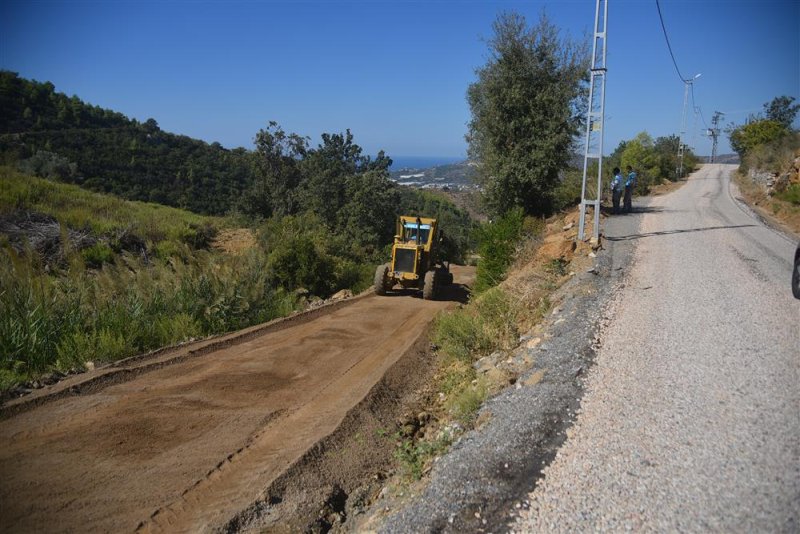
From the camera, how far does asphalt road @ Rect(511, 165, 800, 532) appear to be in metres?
3.46

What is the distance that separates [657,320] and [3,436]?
8.57m

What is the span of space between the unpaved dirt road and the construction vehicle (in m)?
6.16

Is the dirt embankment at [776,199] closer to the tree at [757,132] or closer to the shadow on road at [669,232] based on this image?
the shadow on road at [669,232]

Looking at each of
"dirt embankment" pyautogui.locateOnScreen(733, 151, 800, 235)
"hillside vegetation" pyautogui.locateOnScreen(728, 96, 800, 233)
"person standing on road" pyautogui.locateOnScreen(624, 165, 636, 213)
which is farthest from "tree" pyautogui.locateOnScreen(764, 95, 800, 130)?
"person standing on road" pyautogui.locateOnScreen(624, 165, 636, 213)

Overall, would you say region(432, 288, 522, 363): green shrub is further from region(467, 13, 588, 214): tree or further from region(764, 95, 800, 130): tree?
region(764, 95, 800, 130): tree

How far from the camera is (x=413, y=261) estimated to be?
16.3 m

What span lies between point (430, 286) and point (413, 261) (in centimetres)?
116

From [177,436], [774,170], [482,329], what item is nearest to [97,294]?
[177,436]

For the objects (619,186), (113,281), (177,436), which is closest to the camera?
(177,436)

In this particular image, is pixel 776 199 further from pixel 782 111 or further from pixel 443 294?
pixel 782 111

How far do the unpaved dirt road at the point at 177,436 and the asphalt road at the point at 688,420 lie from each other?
128 inches

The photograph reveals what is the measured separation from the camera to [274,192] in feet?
133

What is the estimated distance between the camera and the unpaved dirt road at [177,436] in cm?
489

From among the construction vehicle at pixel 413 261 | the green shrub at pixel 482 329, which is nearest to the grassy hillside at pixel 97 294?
the construction vehicle at pixel 413 261
